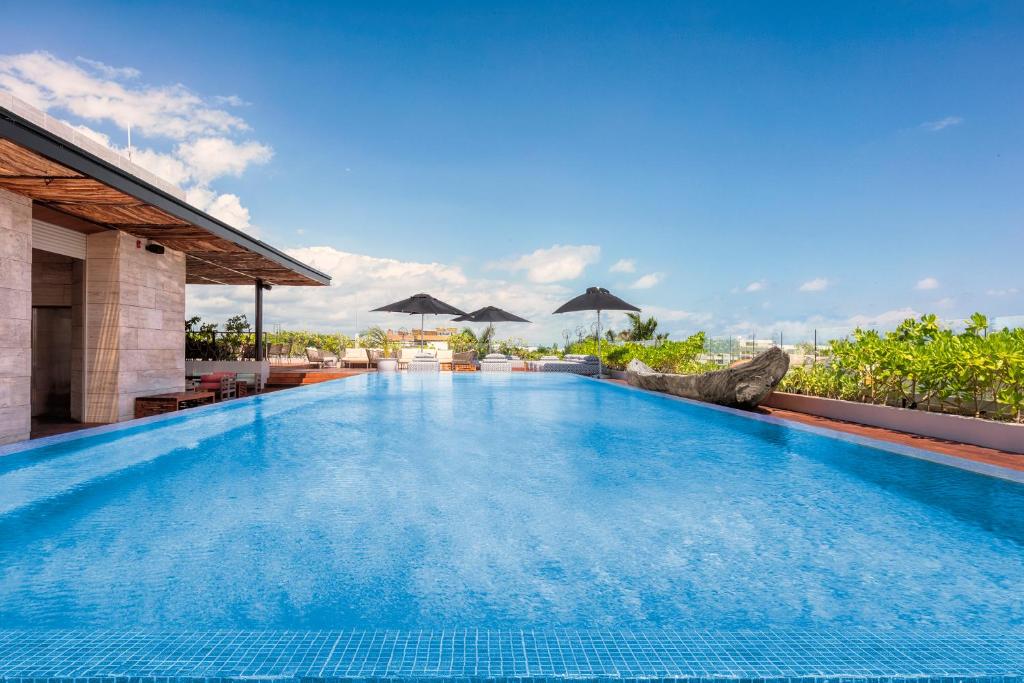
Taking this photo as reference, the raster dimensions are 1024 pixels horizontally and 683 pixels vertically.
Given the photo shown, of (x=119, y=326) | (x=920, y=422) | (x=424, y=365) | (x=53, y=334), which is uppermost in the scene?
(x=119, y=326)

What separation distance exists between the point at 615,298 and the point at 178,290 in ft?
35.1

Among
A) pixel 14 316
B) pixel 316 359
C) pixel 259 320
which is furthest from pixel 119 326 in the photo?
pixel 316 359

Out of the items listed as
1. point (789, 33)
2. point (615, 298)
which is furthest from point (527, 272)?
point (789, 33)

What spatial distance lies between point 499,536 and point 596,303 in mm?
11825

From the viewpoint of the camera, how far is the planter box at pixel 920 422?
515 centimetres

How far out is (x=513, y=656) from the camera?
1944 millimetres

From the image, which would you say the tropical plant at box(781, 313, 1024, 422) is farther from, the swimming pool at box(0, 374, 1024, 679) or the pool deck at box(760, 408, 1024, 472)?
the swimming pool at box(0, 374, 1024, 679)

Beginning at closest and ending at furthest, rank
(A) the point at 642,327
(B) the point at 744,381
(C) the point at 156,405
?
(C) the point at 156,405, (B) the point at 744,381, (A) the point at 642,327

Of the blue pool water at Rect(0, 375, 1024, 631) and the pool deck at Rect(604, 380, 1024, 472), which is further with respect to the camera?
the pool deck at Rect(604, 380, 1024, 472)

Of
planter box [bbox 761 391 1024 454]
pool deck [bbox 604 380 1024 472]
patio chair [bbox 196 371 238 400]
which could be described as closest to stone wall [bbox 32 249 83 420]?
patio chair [bbox 196 371 238 400]

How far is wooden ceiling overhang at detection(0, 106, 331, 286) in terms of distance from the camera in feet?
13.4

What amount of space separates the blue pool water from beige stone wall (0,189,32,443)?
2.10 ft

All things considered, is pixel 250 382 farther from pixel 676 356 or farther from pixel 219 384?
pixel 676 356

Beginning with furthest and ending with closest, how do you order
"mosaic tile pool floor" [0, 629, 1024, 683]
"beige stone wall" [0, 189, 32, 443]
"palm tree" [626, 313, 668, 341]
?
"palm tree" [626, 313, 668, 341], "beige stone wall" [0, 189, 32, 443], "mosaic tile pool floor" [0, 629, 1024, 683]
